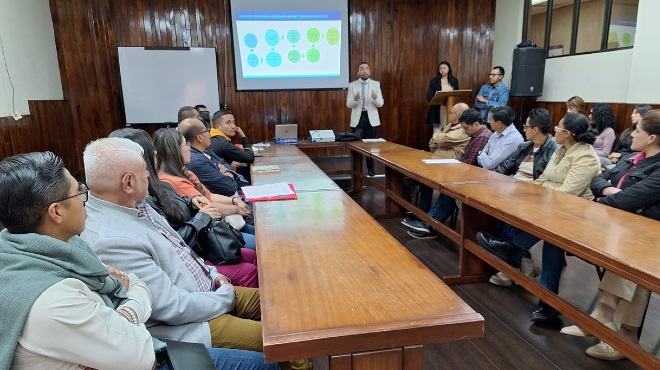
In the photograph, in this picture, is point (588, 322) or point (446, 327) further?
point (588, 322)

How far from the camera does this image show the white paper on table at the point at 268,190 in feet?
7.22

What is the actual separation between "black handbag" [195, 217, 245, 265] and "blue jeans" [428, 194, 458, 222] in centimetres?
198

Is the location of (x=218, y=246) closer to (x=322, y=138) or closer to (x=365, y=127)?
(x=322, y=138)

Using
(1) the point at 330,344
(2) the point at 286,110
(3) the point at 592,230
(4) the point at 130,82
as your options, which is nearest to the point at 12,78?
(4) the point at 130,82

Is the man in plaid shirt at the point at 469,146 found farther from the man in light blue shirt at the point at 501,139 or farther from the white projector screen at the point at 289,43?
the white projector screen at the point at 289,43

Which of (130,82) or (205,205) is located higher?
(130,82)

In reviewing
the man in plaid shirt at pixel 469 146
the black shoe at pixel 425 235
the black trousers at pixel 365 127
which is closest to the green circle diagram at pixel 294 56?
the black trousers at pixel 365 127

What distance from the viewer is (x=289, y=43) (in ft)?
20.7

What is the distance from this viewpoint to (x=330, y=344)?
3.03 ft

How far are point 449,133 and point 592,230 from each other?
7.84 feet

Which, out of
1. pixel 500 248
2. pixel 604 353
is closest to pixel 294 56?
pixel 500 248

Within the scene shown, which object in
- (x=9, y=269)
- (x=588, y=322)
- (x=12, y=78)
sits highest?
(x=12, y=78)

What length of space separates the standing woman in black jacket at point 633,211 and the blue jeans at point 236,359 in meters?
1.55

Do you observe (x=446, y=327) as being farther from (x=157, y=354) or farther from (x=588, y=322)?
(x=588, y=322)
